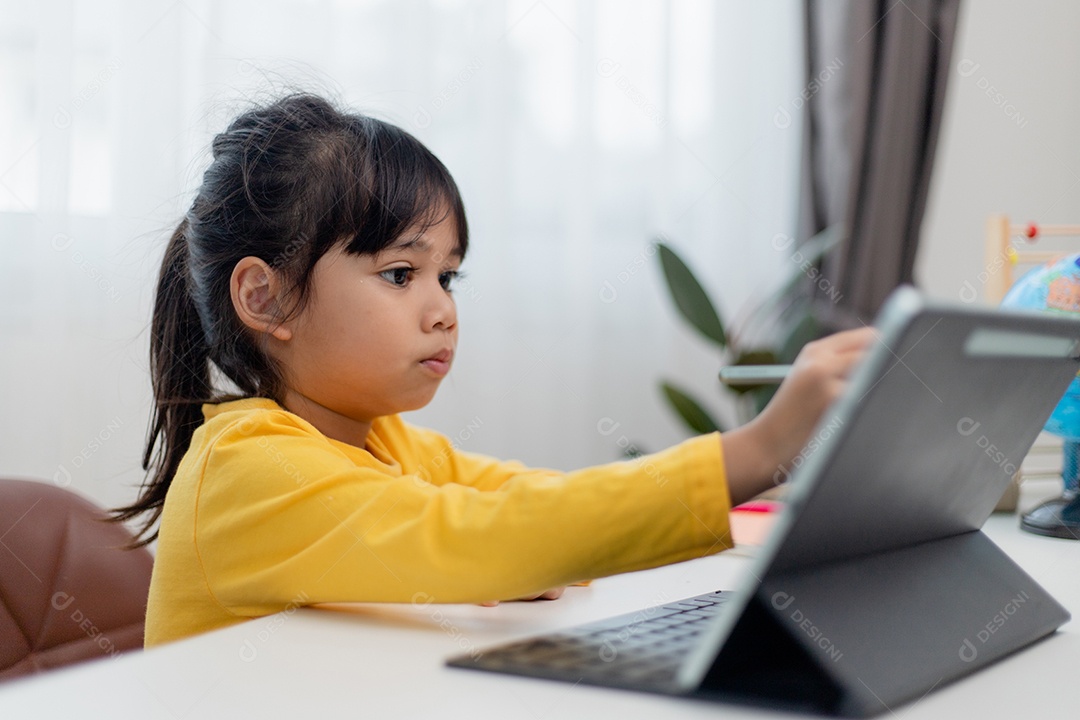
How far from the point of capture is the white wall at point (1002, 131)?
256cm

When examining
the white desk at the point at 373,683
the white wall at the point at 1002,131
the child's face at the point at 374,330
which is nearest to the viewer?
the white desk at the point at 373,683

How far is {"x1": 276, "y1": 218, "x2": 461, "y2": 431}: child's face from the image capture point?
0.88m

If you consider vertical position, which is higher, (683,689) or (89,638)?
(683,689)

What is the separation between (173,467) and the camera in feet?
3.16

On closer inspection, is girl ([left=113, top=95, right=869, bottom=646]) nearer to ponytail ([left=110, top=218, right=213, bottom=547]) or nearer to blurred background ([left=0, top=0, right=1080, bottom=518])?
ponytail ([left=110, top=218, right=213, bottom=547])

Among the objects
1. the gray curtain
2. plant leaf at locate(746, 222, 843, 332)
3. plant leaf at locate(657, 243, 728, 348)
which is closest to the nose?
plant leaf at locate(657, 243, 728, 348)

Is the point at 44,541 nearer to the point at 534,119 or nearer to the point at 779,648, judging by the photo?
the point at 779,648

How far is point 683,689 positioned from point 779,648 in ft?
0.19

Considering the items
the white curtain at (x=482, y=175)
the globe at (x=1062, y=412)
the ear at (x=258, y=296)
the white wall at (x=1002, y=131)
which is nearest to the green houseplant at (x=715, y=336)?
the white curtain at (x=482, y=175)

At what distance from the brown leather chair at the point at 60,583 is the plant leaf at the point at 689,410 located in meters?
1.20

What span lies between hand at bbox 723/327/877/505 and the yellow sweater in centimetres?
1

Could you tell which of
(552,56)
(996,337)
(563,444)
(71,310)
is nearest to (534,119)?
(552,56)

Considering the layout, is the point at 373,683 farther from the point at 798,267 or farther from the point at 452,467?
the point at 798,267

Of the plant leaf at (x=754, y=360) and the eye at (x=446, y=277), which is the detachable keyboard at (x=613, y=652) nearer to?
the eye at (x=446, y=277)
